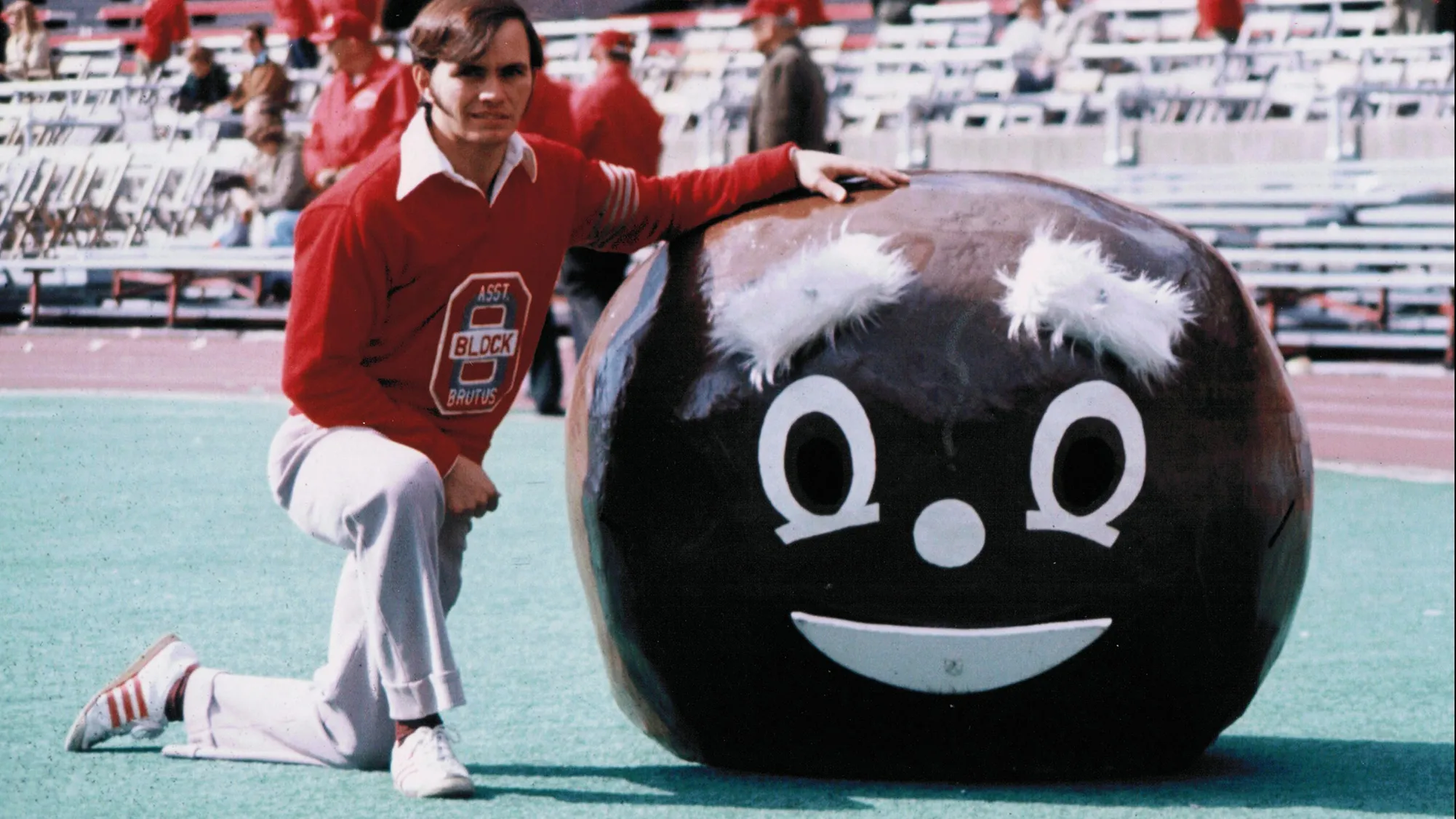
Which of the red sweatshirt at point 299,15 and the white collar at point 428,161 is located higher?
the white collar at point 428,161

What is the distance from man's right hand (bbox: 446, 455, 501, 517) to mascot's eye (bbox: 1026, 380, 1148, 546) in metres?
0.91

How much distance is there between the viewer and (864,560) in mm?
3764

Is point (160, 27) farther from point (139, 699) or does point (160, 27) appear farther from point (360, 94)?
point (360, 94)

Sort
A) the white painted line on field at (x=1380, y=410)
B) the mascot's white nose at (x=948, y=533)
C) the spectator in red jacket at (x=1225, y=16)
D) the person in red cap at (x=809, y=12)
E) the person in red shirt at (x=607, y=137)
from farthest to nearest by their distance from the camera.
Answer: the spectator in red jacket at (x=1225, y=16) → the person in red cap at (x=809, y=12) → the white painted line on field at (x=1380, y=410) → the person in red shirt at (x=607, y=137) → the mascot's white nose at (x=948, y=533)

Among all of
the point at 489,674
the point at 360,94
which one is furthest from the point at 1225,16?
the point at 489,674

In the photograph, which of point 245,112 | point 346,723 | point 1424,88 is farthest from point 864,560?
point 1424,88

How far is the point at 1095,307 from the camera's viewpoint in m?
3.80

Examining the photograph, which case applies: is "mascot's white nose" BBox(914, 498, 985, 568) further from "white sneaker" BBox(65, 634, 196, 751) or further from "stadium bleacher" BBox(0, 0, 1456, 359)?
"stadium bleacher" BBox(0, 0, 1456, 359)

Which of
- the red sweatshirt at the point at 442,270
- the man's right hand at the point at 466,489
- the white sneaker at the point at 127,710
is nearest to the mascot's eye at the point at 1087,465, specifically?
the red sweatshirt at the point at 442,270

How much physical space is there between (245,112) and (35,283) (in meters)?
6.77

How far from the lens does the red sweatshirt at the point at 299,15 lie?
976 centimetres

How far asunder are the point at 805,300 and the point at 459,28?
28.8 inches

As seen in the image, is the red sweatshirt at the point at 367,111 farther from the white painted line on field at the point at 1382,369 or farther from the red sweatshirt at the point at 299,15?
the white painted line on field at the point at 1382,369

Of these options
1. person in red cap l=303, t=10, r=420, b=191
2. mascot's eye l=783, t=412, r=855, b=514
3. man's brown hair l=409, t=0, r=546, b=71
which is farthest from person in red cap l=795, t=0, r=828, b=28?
mascot's eye l=783, t=412, r=855, b=514
